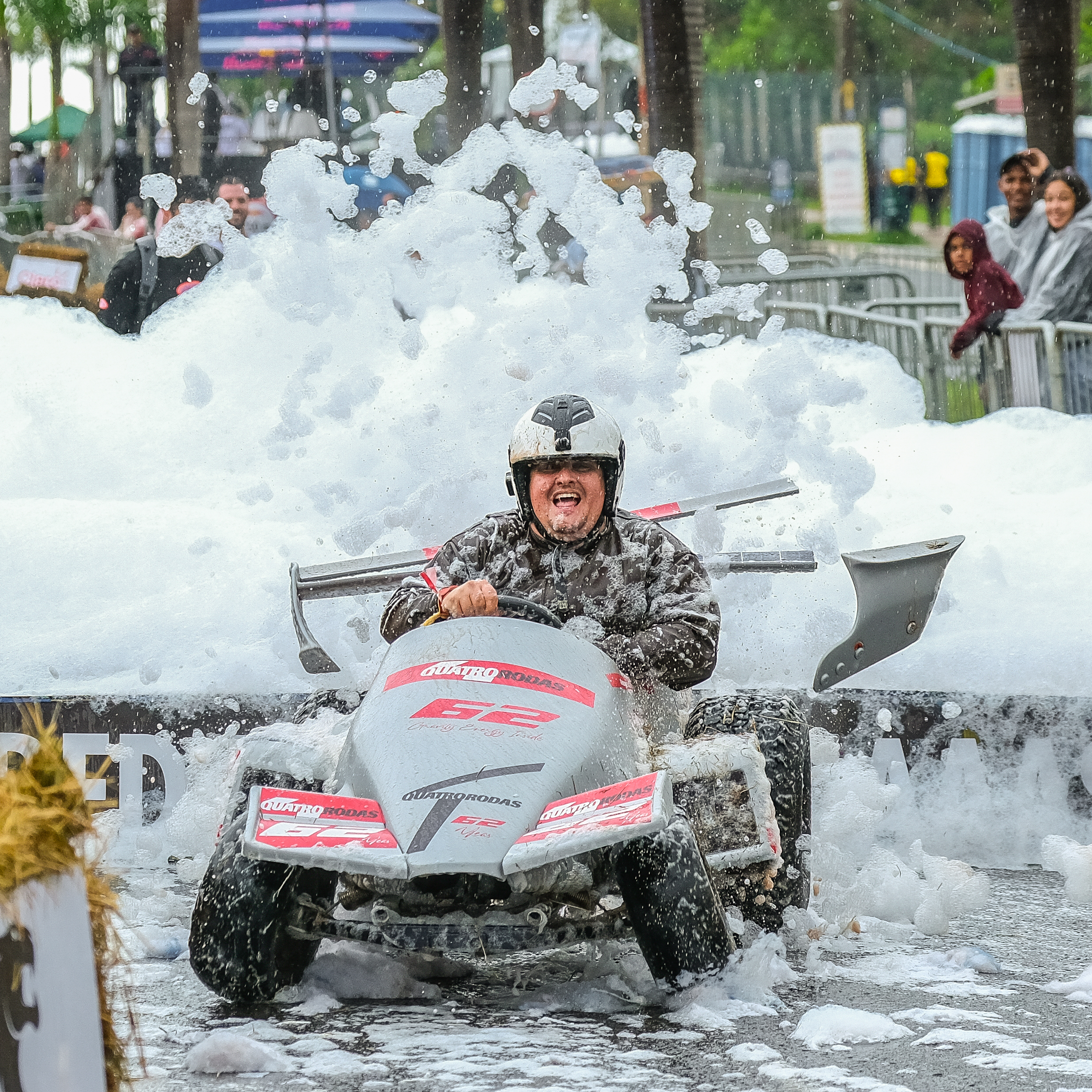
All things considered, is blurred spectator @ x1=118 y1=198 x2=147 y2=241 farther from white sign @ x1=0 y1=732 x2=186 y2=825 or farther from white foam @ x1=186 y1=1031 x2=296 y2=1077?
white foam @ x1=186 y1=1031 x2=296 y2=1077

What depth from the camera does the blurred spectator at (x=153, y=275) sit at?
37.9 feet

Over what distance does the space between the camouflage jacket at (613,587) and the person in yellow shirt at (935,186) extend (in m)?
14.0

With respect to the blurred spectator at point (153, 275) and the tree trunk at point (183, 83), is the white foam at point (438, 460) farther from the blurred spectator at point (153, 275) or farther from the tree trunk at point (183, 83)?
the tree trunk at point (183, 83)

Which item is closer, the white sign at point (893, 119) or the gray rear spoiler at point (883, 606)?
the gray rear spoiler at point (883, 606)

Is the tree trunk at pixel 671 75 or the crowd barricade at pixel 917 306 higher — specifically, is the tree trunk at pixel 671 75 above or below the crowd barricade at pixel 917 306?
above

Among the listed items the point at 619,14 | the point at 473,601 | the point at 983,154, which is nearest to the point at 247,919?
the point at 473,601

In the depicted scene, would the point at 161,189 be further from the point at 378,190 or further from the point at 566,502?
the point at 566,502

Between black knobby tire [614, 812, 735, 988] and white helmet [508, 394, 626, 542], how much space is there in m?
1.60

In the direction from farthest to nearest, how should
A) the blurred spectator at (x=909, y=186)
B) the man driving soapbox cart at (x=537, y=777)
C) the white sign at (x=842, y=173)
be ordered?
1. the blurred spectator at (x=909, y=186)
2. the white sign at (x=842, y=173)
3. the man driving soapbox cart at (x=537, y=777)

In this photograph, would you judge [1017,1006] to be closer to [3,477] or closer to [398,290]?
[398,290]

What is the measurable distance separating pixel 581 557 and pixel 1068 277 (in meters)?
6.51

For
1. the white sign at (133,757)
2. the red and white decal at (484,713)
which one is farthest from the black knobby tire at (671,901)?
the white sign at (133,757)

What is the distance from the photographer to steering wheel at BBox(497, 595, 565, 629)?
201 inches

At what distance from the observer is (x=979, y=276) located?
11.4 meters
